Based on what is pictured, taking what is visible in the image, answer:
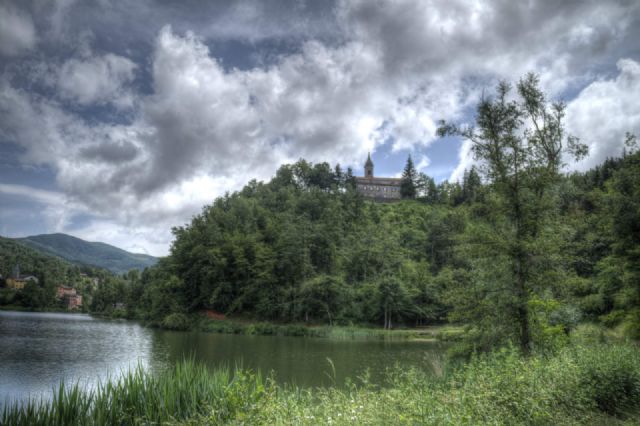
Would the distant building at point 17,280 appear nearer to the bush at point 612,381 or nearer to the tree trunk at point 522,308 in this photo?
the tree trunk at point 522,308

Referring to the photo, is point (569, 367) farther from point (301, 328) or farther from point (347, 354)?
point (301, 328)

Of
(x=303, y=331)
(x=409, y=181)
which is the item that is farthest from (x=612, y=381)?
(x=409, y=181)

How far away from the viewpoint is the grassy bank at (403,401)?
5.91 m

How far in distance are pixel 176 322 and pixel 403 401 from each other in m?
52.1

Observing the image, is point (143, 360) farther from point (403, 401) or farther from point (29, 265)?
point (29, 265)

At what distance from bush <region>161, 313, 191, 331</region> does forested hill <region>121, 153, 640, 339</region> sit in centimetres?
296

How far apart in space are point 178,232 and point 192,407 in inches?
2379

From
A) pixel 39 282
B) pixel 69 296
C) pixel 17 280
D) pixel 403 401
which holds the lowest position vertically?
pixel 69 296

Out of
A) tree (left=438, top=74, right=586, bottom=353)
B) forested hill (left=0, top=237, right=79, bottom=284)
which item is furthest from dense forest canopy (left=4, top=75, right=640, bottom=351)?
forested hill (left=0, top=237, right=79, bottom=284)

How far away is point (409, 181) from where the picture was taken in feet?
383

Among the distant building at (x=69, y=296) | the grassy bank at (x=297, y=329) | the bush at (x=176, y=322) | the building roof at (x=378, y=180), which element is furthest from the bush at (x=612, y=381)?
the distant building at (x=69, y=296)

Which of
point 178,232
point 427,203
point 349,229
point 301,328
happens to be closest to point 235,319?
point 301,328

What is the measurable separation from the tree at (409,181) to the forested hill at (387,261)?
22.7 metres

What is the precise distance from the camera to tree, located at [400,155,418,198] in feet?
378
